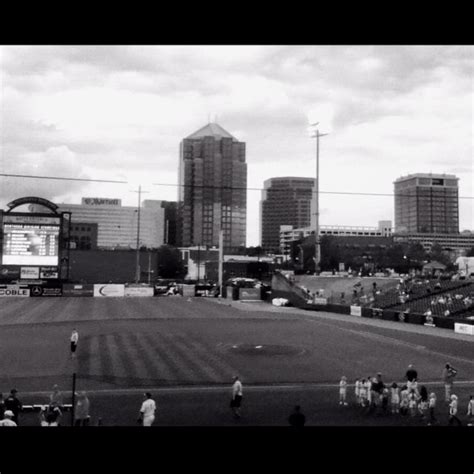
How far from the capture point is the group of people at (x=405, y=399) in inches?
525

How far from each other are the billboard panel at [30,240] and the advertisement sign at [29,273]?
789 millimetres

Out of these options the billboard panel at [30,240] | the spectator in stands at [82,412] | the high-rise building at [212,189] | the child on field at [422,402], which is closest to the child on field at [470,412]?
the child on field at [422,402]

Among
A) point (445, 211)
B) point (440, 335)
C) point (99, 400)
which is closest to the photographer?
point (99, 400)

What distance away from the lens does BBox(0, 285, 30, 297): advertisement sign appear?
5162 cm

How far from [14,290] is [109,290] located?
861 centimetres

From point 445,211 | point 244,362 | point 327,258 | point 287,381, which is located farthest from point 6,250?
point 445,211

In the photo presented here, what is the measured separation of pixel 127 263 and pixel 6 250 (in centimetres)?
3338

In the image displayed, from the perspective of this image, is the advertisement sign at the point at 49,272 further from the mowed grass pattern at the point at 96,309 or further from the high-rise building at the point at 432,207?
the high-rise building at the point at 432,207

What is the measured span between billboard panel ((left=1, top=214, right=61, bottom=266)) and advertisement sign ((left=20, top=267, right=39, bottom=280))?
2.59 feet

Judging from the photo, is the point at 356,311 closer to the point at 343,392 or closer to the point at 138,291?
the point at 138,291
